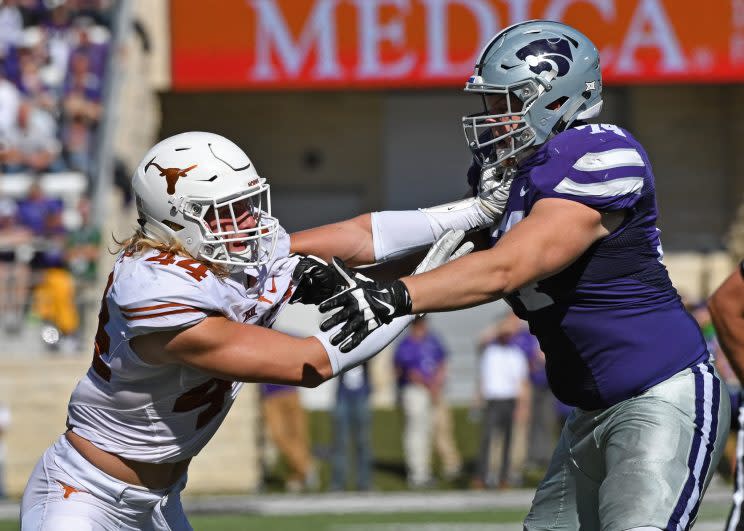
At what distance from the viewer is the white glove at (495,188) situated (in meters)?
3.70

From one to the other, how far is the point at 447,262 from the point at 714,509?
6.10 m

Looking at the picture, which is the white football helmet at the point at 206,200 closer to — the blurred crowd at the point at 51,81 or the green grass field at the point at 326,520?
the green grass field at the point at 326,520

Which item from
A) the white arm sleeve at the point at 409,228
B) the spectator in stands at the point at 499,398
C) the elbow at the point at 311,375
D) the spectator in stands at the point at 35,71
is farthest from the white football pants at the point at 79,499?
the spectator in stands at the point at 35,71

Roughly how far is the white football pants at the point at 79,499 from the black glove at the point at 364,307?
850 mm

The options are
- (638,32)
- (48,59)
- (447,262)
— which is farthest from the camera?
(638,32)

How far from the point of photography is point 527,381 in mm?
10969

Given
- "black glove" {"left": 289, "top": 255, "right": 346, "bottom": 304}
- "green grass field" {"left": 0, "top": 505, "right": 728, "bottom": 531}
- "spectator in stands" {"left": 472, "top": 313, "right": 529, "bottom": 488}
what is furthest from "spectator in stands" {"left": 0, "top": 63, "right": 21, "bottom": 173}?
"black glove" {"left": 289, "top": 255, "right": 346, "bottom": 304}

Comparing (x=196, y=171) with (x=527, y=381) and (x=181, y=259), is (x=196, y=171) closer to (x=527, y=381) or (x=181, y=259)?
(x=181, y=259)

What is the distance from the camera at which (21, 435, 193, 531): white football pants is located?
344 centimetres

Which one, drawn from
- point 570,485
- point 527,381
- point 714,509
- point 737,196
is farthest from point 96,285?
point 737,196

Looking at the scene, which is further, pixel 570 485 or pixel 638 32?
pixel 638 32

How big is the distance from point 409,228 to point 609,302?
688mm

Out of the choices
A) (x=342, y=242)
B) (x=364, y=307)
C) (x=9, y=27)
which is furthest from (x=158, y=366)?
(x=9, y=27)

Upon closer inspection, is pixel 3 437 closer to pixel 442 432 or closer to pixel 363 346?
pixel 442 432
